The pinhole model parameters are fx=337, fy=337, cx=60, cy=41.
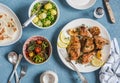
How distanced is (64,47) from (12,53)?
0.24 meters

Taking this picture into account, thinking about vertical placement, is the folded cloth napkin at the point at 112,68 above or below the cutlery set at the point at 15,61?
below

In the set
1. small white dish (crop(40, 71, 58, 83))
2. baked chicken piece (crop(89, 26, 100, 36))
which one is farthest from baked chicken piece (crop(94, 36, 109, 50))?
small white dish (crop(40, 71, 58, 83))

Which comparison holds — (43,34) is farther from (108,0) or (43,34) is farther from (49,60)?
(108,0)

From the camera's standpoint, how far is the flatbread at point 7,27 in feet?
5.14

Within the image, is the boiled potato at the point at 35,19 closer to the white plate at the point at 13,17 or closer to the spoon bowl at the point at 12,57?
the white plate at the point at 13,17

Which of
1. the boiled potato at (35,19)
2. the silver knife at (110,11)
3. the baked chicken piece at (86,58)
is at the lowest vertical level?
the baked chicken piece at (86,58)

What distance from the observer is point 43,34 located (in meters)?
1.59

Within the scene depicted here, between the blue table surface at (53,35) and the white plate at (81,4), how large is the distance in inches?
0.9

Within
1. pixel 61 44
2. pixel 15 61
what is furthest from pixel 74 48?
pixel 15 61

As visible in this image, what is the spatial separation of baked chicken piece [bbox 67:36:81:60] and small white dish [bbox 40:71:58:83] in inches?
4.6

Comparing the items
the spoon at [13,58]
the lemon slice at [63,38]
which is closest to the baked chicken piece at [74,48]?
the lemon slice at [63,38]

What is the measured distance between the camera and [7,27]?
1.58 m

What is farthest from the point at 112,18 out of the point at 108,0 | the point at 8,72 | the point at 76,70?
the point at 8,72

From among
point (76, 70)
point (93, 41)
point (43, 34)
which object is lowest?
point (76, 70)
